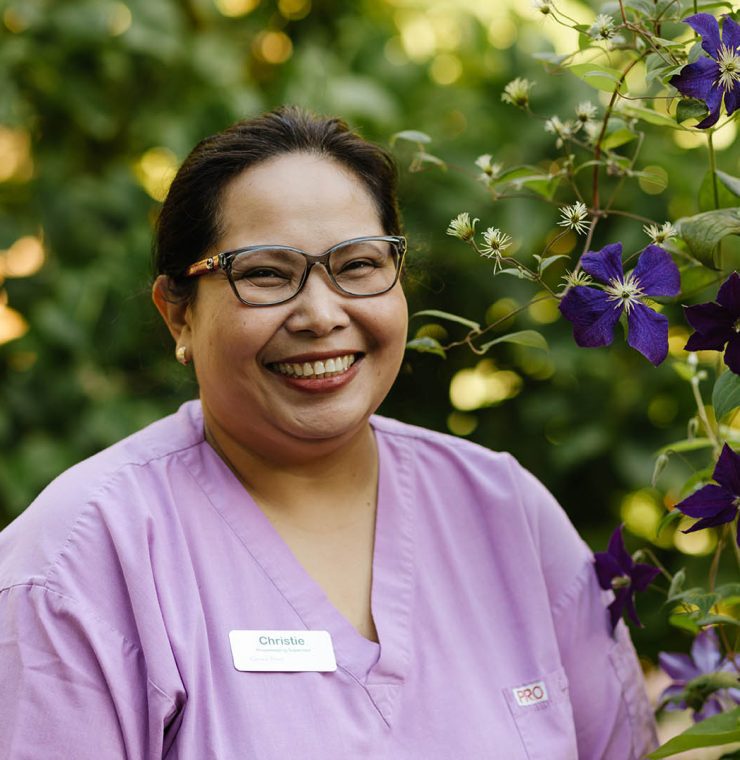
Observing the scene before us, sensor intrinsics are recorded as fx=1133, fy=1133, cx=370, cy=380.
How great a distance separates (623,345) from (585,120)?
1.62 metres

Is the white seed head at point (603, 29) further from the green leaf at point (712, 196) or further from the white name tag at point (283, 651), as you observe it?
the white name tag at point (283, 651)

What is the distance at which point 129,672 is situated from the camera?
1.40 metres

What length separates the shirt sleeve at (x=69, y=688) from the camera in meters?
1.35

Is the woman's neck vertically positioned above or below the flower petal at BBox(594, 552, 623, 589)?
above

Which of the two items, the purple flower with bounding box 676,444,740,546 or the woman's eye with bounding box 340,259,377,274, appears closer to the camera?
the purple flower with bounding box 676,444,740,546

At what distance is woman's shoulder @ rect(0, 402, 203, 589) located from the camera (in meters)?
1.43

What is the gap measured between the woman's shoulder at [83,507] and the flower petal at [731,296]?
0.78 metres

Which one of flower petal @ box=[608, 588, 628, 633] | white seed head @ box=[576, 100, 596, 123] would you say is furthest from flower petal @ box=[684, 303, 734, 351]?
flower petal @ box=[608, 588, 628, 633]

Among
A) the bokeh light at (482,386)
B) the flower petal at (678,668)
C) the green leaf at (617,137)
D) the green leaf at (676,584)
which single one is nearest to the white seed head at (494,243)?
the green leaf at (617,137)

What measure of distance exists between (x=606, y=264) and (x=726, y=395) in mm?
208

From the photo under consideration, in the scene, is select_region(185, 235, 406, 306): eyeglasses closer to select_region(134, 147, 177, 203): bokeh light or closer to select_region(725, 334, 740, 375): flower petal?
select_region(725, 334, 740, 375): flower petal

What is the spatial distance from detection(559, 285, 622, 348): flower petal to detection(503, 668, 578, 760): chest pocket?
58 centimetres

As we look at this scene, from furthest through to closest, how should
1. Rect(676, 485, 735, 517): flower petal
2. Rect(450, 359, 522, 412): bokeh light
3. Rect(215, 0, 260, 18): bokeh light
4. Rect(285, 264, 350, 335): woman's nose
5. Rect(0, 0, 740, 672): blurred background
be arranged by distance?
1. Rect(215, 0, 260, 18): bokeh light
2. Rect(450, 359, 522, 412): bokeh light
3. Rect(0, 0, 740, 672): blurred background
4. Rect(285, 264, 350, 335): woman's nose
5. Rect(676, 485, 735, 517): flower petal

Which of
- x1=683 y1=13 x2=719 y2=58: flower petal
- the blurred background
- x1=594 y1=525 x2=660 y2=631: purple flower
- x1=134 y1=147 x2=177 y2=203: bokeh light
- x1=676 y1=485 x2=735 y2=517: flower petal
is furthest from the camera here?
x1=134 y1=147 x2=177 y2=203: bokeh light
